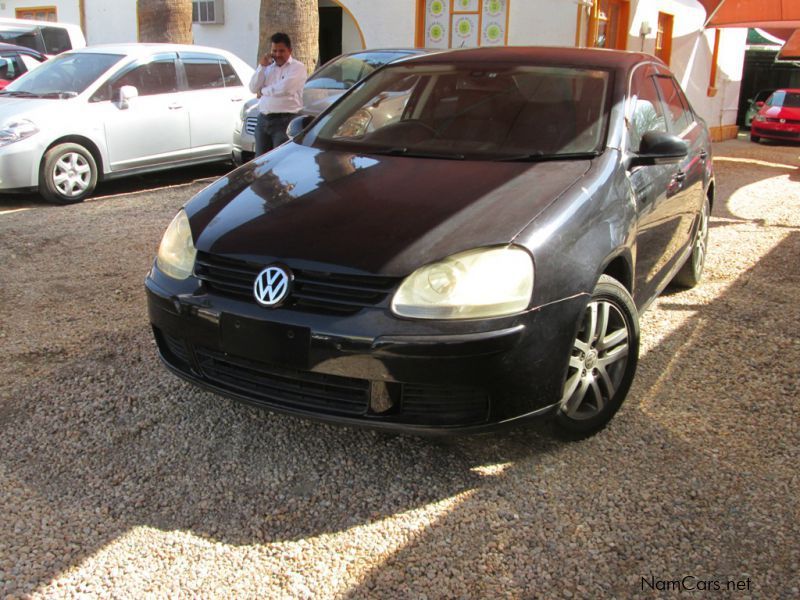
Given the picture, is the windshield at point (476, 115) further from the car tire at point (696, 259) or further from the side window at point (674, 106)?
the car tire at point (696, 259)

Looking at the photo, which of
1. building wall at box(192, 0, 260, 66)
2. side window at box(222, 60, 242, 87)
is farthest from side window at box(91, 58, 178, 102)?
building wall at box(192, 0, 260, 66)

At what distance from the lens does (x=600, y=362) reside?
3066mm

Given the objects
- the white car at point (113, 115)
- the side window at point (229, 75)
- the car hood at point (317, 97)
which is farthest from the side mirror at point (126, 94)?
the car hood at point (317, 97)

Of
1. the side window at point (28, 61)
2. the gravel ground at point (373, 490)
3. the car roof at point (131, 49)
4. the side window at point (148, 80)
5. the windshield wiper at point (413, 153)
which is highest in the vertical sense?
the car roof at point (131, 49)

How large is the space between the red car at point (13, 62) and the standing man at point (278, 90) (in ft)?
17.1

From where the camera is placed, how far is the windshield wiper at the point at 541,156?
3322 mm

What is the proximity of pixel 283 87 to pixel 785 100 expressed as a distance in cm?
1571

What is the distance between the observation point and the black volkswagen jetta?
2.58m

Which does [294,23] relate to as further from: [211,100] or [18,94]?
[18,94]

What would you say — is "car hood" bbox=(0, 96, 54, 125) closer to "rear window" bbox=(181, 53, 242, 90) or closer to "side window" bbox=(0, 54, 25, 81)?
"rear window" bbox=(181, 53, 242, 90)

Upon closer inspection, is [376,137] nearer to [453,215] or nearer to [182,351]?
[453,215]

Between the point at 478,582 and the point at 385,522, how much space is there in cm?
42

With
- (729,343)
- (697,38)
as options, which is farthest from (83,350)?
(697,38)

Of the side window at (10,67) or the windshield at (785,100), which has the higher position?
the side window at (10,67)
